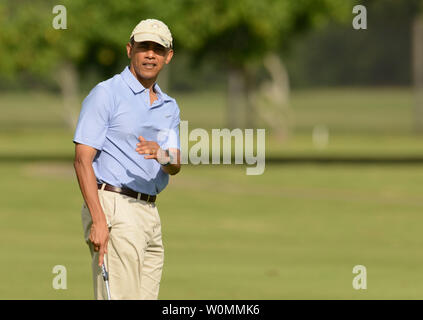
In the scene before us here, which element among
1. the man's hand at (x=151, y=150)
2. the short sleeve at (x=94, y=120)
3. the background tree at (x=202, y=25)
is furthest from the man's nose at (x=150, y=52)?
the background tree at (x=202, y=25)

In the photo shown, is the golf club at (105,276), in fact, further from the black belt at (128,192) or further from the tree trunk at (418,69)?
the tree trunk at (418,69)

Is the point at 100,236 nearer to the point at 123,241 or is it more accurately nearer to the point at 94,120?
the point at 123,241

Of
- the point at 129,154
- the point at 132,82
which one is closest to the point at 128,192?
the point at 129,154

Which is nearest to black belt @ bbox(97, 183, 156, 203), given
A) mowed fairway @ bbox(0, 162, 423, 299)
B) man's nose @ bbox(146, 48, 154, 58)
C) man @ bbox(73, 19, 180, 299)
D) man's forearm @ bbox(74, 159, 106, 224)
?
man @ bbox(73, 19, 180, 299)

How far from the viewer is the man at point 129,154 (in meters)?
6.87

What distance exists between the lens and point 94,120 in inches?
270

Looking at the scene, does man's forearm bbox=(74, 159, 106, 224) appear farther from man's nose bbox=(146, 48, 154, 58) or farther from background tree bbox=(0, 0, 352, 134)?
background tree bbox=(0, 0, 352, 134)

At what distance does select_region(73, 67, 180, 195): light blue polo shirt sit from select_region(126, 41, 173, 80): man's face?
8 cm

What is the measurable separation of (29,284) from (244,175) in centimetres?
1914

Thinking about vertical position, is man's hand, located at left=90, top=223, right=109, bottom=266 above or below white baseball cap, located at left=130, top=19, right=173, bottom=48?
below

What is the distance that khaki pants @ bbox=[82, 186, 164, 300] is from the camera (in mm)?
7004

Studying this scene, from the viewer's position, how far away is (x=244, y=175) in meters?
30.8

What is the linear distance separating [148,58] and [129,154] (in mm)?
580

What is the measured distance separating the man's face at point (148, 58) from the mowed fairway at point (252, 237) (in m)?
4.28
